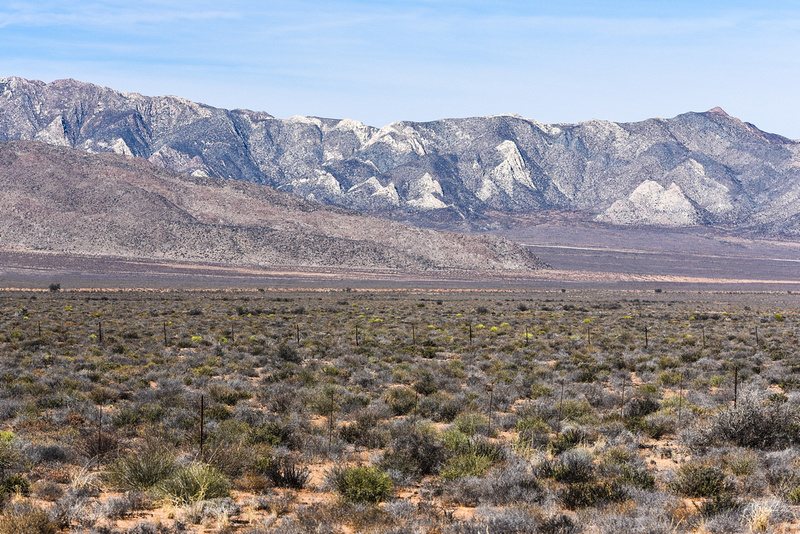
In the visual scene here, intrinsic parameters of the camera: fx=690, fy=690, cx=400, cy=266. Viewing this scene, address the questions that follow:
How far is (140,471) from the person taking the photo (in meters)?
9.58

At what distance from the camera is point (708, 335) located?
105ft

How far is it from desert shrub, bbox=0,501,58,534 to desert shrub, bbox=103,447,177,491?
1466 millimetres

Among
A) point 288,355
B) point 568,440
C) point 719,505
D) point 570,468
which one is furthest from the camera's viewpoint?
point 288,355

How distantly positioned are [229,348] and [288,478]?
16.4 metres

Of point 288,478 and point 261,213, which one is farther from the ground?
point 261,213

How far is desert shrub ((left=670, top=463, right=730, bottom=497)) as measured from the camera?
9133 millimetres

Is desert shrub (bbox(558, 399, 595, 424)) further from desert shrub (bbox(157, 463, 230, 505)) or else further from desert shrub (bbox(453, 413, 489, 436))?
desert shrub (bbox(157, 463, 230, 505))

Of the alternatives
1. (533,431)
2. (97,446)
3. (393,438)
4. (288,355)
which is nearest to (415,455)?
(393,438)

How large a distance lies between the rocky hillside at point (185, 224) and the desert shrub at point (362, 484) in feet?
348

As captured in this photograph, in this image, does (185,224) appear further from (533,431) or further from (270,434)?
(533,431)

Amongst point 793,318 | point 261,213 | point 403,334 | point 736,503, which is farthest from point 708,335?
point 261,213

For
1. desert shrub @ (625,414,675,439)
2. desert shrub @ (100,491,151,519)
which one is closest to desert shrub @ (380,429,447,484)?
desert shrub @ (100,491,151,519)

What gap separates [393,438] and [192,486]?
4271mm

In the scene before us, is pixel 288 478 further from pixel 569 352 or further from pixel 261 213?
pixel 261 213
